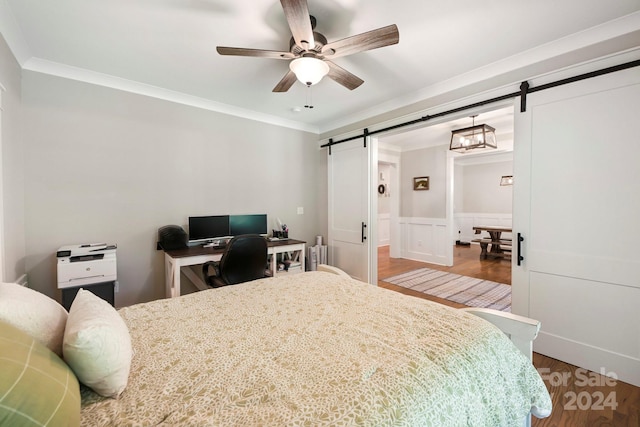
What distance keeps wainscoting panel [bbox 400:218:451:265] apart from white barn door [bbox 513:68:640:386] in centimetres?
300

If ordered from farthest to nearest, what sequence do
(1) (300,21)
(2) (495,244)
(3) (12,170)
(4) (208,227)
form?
1. (2) (495,244)
2. (4) (208,227)
3. (3) (12,170)
4. (1) (300,21)

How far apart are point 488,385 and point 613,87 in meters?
2.37

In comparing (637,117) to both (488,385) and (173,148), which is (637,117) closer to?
(488,385)

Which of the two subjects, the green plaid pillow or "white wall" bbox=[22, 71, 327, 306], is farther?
"white wall" bbox=[22, 71, 327, 306]

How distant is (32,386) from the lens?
59 cm

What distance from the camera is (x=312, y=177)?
14.8 feet

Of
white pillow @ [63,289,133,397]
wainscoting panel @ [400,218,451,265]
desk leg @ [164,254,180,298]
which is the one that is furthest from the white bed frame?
wainscoting panel @ [400,218,451,265]

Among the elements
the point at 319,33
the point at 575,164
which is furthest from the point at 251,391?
the point at 575,164

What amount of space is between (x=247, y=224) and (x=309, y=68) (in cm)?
224

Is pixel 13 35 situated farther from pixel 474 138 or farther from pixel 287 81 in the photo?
pixel 474 138

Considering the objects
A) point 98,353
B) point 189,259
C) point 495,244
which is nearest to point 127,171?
point 189,259

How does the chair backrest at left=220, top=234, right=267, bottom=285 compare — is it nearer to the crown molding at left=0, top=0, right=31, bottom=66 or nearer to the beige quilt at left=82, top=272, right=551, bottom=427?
the beige quilt at left=82, top=272, right=551, bottom=427

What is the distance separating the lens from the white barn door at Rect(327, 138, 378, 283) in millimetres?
3736

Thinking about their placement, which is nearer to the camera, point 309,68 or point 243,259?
point 309,68
